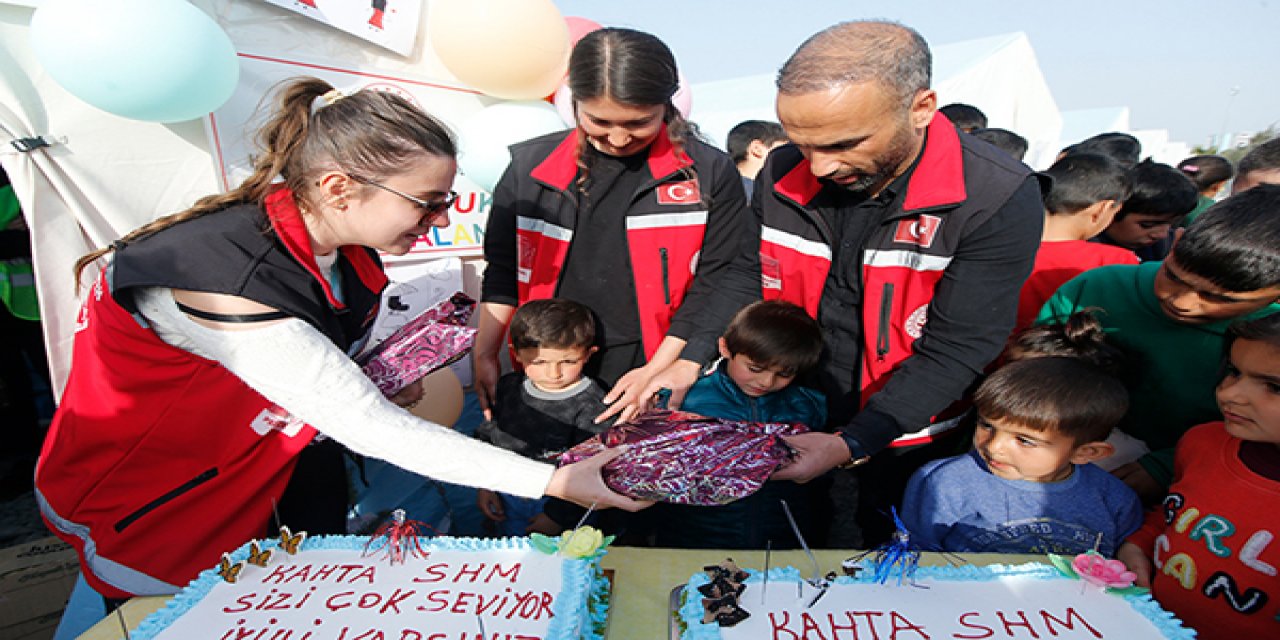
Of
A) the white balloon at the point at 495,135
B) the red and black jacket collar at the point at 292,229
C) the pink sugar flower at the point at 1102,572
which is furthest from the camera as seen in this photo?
the white balloon at the point at 495,135

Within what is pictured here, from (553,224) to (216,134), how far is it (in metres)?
2.71

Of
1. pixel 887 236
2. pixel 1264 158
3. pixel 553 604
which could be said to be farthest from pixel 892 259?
pixel 1264 158

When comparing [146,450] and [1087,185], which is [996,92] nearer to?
[1087,185]

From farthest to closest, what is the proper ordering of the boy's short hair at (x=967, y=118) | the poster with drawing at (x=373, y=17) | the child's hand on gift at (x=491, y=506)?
the boy's short hair at (x=967, y=118) < the poster with drawing at (x=373, y=17) < the child's hand on gift at (x=491, y=506)

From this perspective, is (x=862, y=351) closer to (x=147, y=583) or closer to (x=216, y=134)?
(x=147, y=583)

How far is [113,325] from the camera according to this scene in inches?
46.6

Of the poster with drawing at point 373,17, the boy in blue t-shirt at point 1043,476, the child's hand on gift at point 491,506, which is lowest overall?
the child's hand on gift at point 491,506

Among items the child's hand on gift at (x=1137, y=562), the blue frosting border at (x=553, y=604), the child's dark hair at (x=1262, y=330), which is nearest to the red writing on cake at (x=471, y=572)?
the blue frosting border at (x=553, y=604)

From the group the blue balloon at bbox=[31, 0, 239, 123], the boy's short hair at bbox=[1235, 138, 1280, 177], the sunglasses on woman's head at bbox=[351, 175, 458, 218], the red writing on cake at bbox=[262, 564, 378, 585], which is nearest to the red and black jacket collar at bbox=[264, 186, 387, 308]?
the sunglasses on woman's head at bbox=[351, 175, 458, 218]

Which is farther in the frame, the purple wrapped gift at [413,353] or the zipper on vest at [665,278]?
the zipper on vest at [665,278]

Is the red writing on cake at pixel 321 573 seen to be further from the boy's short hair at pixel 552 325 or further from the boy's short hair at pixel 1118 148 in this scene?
the boy's short hair at pixel 1118 148

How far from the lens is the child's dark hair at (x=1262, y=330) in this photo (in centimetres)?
129

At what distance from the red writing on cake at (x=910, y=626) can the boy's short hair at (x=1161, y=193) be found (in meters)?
2.78

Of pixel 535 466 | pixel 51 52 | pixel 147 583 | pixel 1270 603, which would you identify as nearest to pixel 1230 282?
pixel 1270 603
